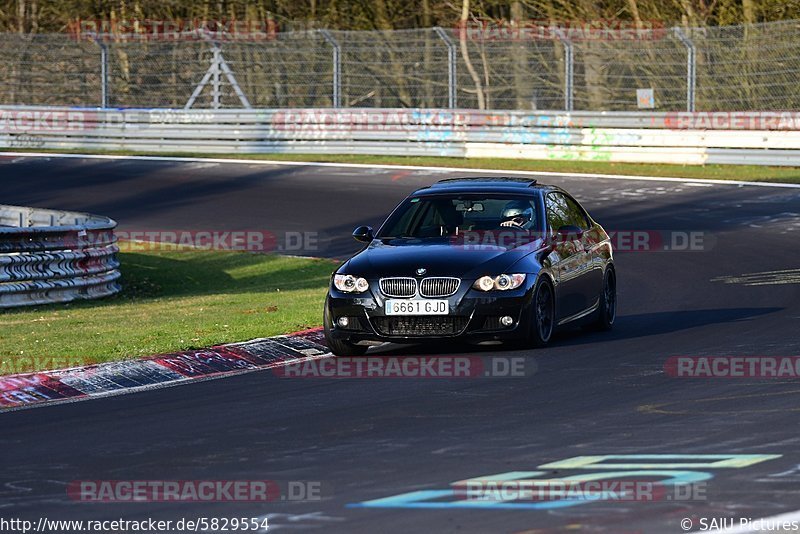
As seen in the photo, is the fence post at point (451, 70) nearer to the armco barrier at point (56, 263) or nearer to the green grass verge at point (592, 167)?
the green grass verge at point (592, 167)

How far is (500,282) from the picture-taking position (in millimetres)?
11750

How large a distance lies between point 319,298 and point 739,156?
14.8 m

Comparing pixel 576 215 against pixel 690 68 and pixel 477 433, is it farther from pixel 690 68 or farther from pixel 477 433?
pixel 690 68

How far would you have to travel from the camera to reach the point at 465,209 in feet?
42.6

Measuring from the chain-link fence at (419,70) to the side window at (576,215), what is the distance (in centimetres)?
1598

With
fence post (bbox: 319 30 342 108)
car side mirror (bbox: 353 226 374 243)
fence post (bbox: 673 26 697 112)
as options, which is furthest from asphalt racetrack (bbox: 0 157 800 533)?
fence post (bbox: 319 30 342 108)

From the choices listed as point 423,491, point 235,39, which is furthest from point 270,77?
Answer: point 423,491

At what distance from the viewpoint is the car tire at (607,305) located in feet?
44.3

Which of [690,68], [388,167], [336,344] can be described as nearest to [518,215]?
[336,344]

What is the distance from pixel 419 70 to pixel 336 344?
21743mm

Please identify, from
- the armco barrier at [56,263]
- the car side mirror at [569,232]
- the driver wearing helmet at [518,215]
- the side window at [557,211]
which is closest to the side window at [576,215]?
the side window at [557,211]

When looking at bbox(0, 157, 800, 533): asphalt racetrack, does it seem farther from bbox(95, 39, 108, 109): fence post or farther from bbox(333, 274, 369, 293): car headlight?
bbox(95, 39, 108, 109): fence post

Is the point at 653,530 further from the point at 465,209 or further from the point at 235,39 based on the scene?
the point at 235,39

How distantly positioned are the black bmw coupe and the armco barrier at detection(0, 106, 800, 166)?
15.7m
